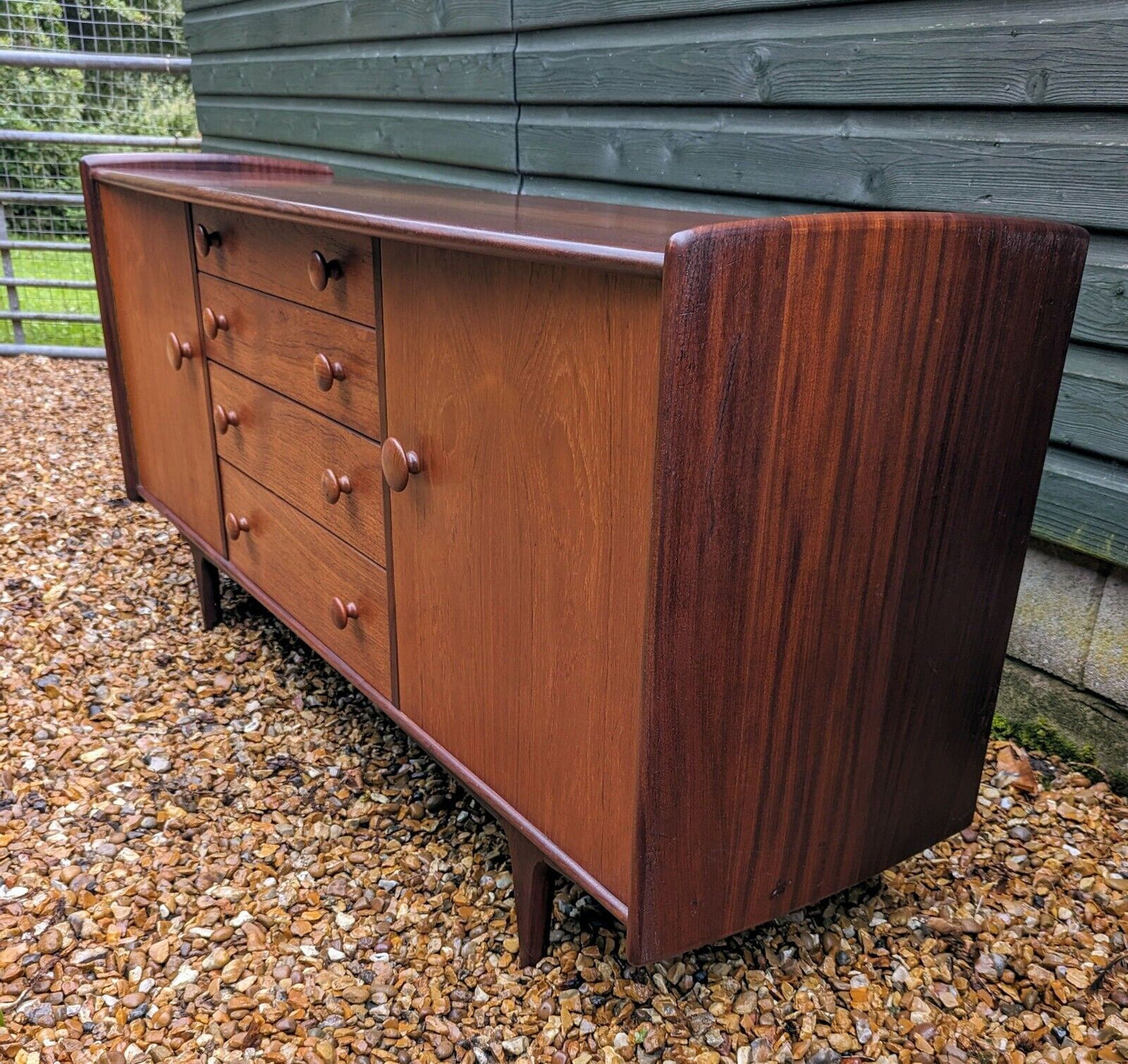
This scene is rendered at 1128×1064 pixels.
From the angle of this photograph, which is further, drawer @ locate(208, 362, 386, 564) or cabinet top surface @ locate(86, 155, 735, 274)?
drawer @ locate(208, 362, 386, 564)

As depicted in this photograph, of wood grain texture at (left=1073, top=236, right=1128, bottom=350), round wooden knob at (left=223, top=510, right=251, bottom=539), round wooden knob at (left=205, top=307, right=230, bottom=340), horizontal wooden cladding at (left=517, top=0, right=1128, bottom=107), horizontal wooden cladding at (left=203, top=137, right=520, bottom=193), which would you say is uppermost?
horizontal wooden cladding at (left=517, top=0, right=1128, bottom=107)

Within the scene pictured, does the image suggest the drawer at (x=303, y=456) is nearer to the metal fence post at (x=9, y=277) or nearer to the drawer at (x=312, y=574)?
the drawer at (x=312, y=574)

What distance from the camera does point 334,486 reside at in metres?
1.90

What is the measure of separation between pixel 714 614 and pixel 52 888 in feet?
4.72

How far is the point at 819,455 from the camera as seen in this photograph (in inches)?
48.4

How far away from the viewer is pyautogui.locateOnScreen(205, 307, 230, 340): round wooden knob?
7.41ft

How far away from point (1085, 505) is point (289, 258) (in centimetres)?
168

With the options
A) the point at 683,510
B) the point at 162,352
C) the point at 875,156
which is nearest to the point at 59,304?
the point at 162,352

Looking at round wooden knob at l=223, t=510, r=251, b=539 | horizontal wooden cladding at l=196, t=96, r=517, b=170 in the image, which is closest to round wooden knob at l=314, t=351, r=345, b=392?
round wooden knob at l=223, t=510, r=251, b=539

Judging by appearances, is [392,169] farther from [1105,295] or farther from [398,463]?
[1105,295]

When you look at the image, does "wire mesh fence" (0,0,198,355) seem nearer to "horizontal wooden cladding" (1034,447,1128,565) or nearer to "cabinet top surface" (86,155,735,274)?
"cabinet top surface" (86,155,735,274)

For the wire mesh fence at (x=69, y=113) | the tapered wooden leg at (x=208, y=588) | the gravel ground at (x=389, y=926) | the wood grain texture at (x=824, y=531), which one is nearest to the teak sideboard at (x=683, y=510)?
the wood grain texture at (x=824, y=531)

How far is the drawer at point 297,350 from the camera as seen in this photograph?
1769 millimetres

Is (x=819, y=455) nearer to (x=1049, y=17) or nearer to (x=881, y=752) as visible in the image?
(x=881, y=752)
